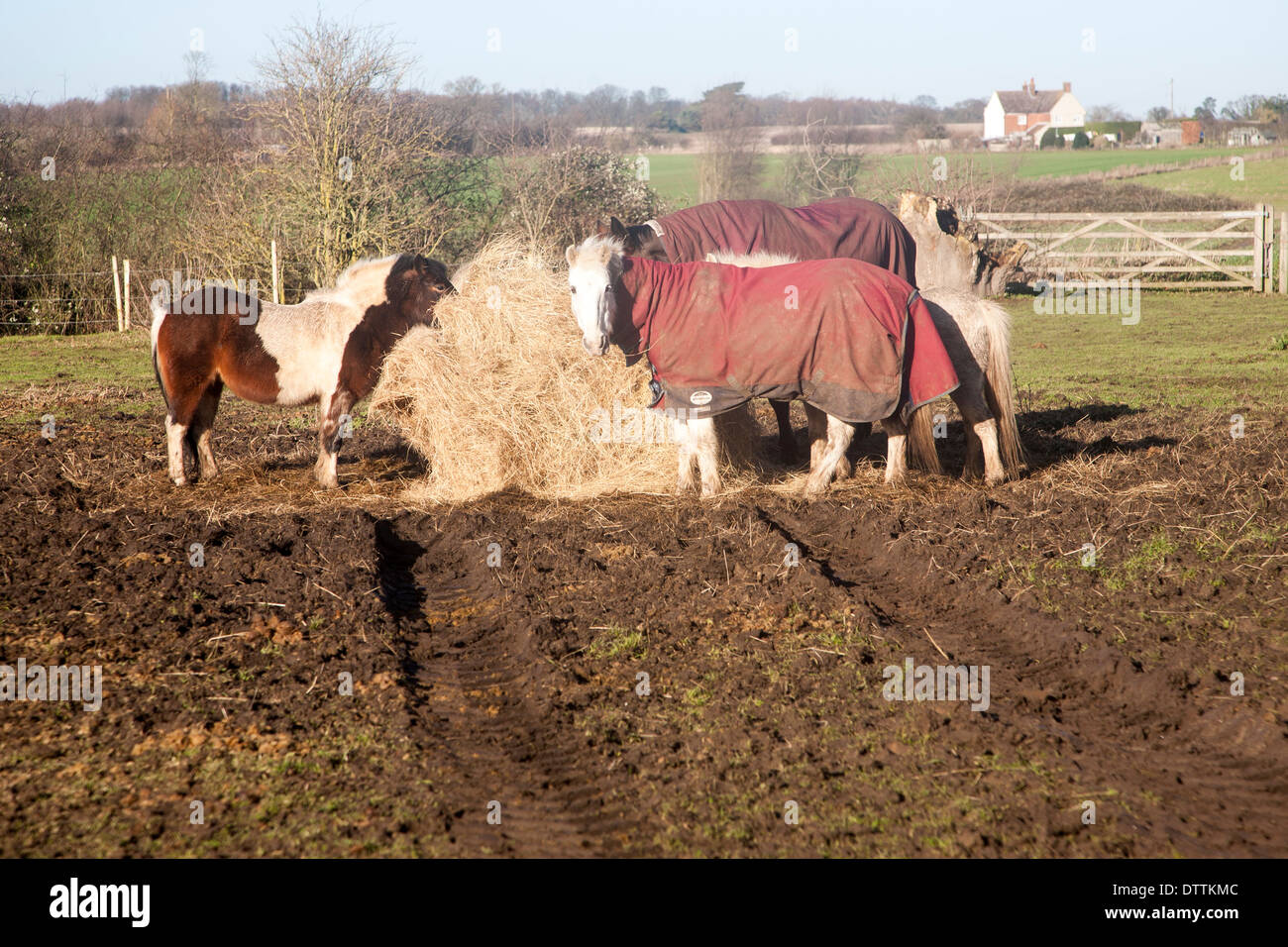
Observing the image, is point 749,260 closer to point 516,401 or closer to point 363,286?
point 516,401

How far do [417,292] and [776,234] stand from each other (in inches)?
124

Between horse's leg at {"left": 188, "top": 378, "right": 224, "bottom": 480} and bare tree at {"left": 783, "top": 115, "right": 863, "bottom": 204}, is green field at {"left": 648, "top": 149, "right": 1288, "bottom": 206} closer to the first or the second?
bare tree at {"left": 783, "top": 115, "right": 863, "bottom": 204}

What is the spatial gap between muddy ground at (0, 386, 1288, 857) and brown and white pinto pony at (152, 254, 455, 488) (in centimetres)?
57

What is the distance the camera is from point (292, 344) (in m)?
7.09

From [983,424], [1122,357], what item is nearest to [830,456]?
[983,424]

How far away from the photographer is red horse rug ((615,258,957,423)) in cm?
655

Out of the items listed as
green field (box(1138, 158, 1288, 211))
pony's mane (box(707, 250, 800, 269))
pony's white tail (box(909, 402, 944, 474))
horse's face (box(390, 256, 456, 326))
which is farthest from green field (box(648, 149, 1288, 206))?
pony's white tail (box(909, 402, 944, 474))

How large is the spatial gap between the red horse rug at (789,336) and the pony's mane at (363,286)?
1871 mm

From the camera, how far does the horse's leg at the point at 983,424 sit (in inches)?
280

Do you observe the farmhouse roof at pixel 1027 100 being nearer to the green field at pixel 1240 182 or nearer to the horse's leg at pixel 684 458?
the green field at pixel 1240 182

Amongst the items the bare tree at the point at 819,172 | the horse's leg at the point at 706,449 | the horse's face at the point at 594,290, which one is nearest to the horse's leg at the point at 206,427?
the horse's face at the point at 594,290

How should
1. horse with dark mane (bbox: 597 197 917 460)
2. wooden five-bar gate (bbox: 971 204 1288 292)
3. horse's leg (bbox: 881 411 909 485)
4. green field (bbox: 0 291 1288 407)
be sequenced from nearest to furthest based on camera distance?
1. horse's leg (bbox: 881 411 909 485)
2. horse with dark mane (bbox: 597 197 917 460)
3. green field (bbox: 0 291 1288 407)
4. wooden five-bar gate (bbox: 971 204 1288 292)
